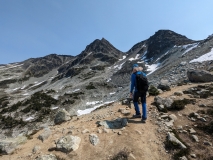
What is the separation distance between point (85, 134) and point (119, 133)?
1896 mm

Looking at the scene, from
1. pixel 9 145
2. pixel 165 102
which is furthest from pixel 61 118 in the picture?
pixel 165 102

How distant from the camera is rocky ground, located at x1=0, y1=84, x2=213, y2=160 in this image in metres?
7.27

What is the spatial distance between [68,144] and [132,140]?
3140 millimetres

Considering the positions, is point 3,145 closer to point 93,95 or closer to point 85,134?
point 85,134

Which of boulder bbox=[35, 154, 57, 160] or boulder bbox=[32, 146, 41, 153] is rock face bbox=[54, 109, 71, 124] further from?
boulder bbox=[35, 154, 57, 160]

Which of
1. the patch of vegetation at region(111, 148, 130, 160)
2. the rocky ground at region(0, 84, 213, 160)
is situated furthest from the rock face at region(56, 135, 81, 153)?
the patch of vegetation at region(111, 148, 130, 160)

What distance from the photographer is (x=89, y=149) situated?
782 centimetres

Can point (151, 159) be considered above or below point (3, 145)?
below

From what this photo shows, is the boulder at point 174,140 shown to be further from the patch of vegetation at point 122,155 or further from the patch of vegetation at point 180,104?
the patch of vegetation at point 180,104

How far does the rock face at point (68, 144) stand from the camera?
7803 mm

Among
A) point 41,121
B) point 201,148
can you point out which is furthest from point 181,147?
point 41,121

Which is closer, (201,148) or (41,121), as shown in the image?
(201,148)

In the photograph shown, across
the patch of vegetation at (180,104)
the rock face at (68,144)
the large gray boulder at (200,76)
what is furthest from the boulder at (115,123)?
the large gray boulder at (200,76)

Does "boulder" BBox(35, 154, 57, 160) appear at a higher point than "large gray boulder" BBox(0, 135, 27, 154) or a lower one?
lower
